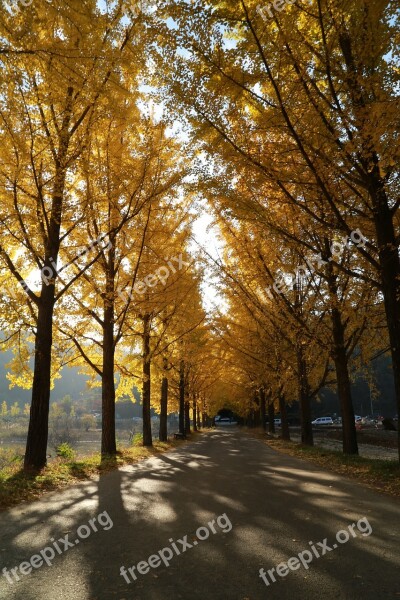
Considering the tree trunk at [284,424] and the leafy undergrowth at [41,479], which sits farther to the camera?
the tree trunk at [284,424]

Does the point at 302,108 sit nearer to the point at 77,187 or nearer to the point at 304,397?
the point at 77,187

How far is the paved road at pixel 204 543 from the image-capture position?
2.60 metres

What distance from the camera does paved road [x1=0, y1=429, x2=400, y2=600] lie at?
2.60 metres

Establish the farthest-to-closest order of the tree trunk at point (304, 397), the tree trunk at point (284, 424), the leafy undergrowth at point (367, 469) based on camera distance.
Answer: the tree trunk at point (284, 424) < the tree trunk at point (304, 397) < the leafy undergrowth at point (367, 469)

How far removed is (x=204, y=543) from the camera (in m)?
3.43

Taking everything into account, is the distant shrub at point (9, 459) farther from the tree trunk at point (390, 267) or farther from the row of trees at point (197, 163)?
the tree trunk at point (390, 267)

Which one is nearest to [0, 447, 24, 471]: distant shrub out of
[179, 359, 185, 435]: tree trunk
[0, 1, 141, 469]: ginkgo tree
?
[0, 1, 141, 469]: ginkgo tree

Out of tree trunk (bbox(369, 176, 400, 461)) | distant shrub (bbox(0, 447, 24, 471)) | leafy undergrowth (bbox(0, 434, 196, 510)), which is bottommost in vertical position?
distant shrub (bbox(0, 447, 24, 471))

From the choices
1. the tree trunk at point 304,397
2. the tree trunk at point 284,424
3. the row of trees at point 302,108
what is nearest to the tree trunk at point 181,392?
the tree trunk at point 284,424

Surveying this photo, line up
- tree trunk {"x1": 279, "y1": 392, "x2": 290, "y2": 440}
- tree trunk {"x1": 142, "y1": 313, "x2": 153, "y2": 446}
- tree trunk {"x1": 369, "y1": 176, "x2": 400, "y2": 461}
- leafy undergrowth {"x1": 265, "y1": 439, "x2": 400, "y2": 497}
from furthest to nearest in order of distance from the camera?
tree trunk {"x1": 279, "y1": 392, "x2": 290, "y2": 440} < tree trunk {"x1": 142, "y1": 313, "x2": 153, "y2": 446} < tree trunk {"x1": 369, "y1": 176, "x2": 400, "y2": 461} < leafy undergrowth {"x1": 265, "y1": 439, "x2": 400, "y2": 497}

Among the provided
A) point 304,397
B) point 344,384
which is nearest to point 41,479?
point 344,384

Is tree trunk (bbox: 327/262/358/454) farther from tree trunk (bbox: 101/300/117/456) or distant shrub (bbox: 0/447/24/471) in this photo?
distant shrub (bbox: 0/447/24/471)

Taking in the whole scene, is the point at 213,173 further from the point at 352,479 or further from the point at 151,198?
the point at 352,479

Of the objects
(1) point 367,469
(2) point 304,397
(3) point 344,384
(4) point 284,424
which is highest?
(3) point 344,384
